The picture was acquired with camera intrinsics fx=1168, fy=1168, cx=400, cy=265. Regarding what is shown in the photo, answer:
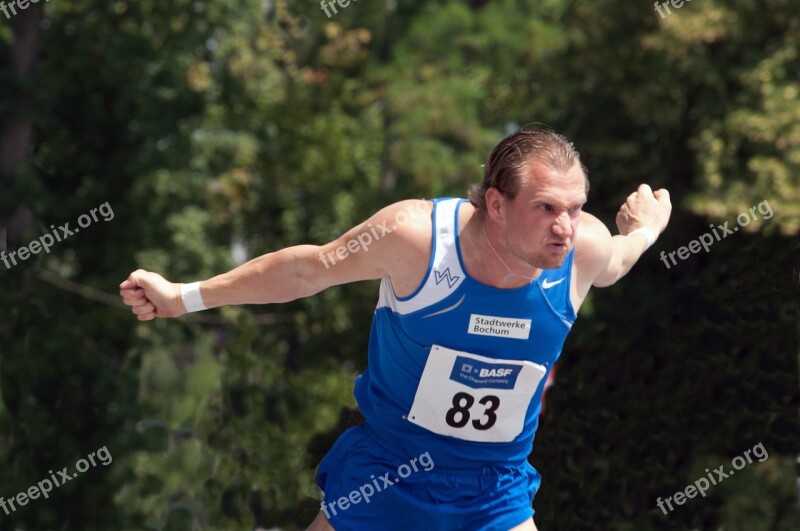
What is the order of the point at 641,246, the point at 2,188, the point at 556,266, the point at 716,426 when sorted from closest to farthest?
the point at 556,266
the point at 641,246
the point at 716,426
the point at 2,188

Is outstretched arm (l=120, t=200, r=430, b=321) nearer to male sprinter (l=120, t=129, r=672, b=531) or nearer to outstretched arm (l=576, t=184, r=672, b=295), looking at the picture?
male sprinter (l=120, t=129, r=672, b=531)

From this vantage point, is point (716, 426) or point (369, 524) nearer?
point (369, 524)

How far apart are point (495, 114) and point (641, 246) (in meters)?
15.3

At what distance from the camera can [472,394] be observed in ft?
12.6

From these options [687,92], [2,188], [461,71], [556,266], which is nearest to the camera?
[556,266]

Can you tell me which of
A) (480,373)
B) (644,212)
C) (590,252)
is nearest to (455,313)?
(480,373)

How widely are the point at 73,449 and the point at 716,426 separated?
376 centimetres

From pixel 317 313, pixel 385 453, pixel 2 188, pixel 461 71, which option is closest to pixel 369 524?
pixel 385 453

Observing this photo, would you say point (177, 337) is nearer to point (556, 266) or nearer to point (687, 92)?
point (556, 266)

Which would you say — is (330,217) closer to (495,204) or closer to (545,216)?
(495,204)

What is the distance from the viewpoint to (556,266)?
3.67 m

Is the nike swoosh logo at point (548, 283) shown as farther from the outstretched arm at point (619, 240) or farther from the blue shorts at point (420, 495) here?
the blue shorts at point (420, 495)

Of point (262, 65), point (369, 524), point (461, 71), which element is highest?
point (262, 65)

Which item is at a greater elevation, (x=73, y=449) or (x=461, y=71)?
(x=461, y=71)
